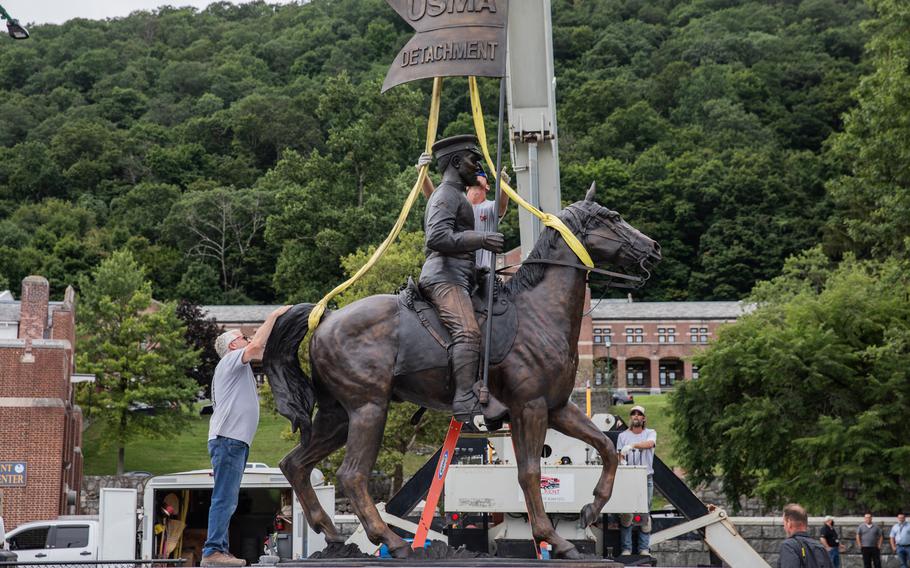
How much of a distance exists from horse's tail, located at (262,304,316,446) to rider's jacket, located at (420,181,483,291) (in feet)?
3.60

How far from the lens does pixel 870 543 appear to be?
25031 millimetres

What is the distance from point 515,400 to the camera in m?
9.59

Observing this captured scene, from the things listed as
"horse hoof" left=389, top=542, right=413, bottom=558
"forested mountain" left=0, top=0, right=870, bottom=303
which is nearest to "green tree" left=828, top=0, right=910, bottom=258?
"horse hoof" left=389, top=542, right=413, bottom=558

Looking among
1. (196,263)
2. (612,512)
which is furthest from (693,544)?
(196,263)

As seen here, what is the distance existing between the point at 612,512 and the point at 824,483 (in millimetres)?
20141

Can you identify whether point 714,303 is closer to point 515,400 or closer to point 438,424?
point 438,424

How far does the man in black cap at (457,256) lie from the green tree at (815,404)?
26533 millimetres

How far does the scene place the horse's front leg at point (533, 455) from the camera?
944 centimetres

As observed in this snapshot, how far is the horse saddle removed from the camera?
9.68 meters

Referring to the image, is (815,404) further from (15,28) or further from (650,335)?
(650,335)

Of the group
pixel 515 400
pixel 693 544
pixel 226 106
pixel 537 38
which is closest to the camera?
pixel 515 400

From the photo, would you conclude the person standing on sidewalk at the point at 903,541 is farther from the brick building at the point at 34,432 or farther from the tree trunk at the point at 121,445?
the tree trunk at the point at 121,445

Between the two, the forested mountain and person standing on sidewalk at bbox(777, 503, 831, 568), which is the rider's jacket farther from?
the forested mountain

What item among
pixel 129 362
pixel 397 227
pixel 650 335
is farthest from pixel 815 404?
pixel 650 335
